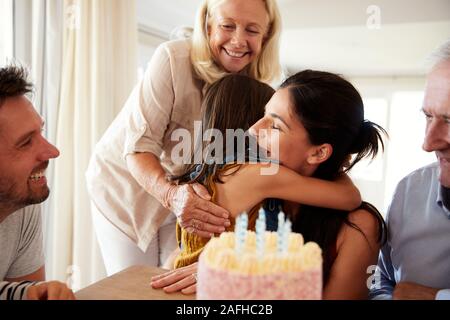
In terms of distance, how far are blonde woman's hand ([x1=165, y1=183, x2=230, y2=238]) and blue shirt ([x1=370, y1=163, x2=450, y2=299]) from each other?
28cm

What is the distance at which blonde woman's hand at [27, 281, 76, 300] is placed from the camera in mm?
546

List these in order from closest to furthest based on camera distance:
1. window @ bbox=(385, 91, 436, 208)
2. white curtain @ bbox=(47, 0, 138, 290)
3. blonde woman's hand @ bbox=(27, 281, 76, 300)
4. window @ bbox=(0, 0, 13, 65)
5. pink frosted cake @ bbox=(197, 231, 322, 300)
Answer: pink frosted cake @ bbox=(197, 231, 322, 300) < blonde woman's hand @ bbox=(27, 281, 76, 300) < window @ bbox=(0, 0, 13, 65) < white curtain @ bbox=(47, 0, 138, 290) < window @ bbox=(385, 91, 436, 208)

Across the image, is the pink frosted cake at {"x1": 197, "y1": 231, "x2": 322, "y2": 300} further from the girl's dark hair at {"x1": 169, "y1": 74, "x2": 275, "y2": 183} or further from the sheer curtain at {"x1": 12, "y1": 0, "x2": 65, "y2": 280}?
the sheer curtain at {"x1": 12, "y1": 0, "x2": 65, "y2": 280}

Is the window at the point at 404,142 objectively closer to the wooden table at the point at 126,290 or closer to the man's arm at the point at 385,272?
the man's arm at the point at 385,272

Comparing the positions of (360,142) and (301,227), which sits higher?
(360,142)

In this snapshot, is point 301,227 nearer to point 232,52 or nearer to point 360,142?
point 360,142

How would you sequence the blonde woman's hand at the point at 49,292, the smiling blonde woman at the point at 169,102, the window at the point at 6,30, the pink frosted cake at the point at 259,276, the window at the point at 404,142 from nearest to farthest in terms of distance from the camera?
1. the pink frosted cake at the point at 259,276
2. the blonde woman's hand at the point at 49,292
3. the smiling blonde woman at the point at 169,102
4. the window at the point at 6,30
5. the window at the point at 404,142

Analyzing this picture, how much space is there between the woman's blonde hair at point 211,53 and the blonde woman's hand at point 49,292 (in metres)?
0.55

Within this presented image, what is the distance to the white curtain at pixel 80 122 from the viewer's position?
60.6 inches

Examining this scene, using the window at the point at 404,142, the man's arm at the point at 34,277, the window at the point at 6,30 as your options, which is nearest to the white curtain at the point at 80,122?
the window at the point at 6,30

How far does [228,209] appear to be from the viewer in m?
0.77

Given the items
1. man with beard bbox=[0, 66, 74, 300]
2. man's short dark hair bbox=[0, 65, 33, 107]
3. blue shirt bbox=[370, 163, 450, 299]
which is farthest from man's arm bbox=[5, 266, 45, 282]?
blue shirt bbox=[370, 163, 450, 299]
